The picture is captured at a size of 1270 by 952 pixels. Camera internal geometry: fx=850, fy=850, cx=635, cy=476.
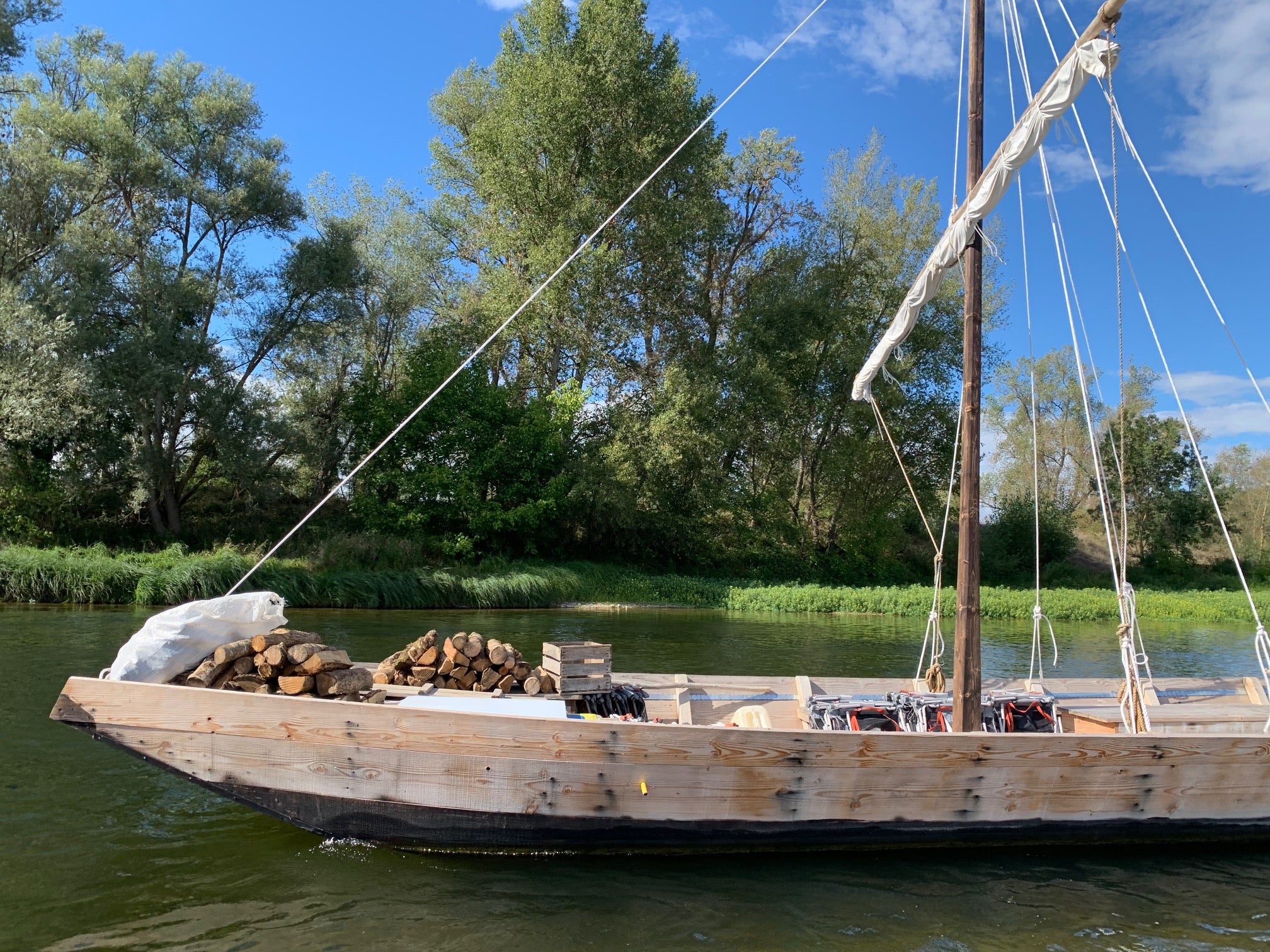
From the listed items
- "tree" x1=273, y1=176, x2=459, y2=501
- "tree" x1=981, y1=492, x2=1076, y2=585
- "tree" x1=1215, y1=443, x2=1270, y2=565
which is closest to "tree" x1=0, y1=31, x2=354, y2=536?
"tree" x1=273, y1=176, x2=459, y2=501

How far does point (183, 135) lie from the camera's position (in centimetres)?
2705

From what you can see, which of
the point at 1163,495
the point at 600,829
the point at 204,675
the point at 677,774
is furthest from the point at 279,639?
the point at 1163,495

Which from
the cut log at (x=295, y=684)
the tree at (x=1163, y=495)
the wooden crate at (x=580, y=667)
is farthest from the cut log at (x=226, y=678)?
the tree at (x=1163, y=495)

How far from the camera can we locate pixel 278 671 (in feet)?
22.0

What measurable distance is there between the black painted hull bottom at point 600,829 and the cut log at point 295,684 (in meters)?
0.79

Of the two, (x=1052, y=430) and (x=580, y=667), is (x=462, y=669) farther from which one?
(x=1052, y=430)

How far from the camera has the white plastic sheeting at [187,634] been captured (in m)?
6.26

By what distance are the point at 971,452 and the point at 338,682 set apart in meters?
5.75

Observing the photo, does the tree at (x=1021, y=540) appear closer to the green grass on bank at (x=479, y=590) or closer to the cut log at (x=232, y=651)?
the green grass on bank at (x=479, y=590)

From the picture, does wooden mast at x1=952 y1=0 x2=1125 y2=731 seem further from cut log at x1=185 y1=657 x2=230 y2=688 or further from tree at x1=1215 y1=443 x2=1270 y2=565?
tree at x1=1215 y1=443 x2=1270 y2=565

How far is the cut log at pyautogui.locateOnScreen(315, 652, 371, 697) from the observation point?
6715 millimetres

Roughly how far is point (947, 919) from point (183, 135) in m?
30.3

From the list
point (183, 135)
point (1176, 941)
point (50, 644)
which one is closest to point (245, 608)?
point (1176, 941)

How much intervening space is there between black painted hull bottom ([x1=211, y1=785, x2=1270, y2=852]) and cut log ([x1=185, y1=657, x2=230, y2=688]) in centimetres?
83
